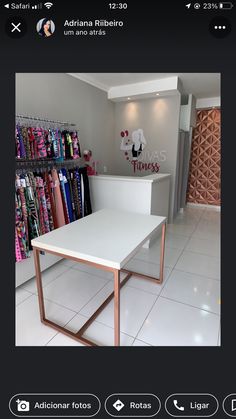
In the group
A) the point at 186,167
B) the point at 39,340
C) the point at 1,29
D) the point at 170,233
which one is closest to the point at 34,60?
the point at 1,29

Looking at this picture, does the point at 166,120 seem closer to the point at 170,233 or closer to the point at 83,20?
the point at 170,233

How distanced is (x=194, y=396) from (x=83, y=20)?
0.81 meters

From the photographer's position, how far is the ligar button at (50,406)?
0.44 meters

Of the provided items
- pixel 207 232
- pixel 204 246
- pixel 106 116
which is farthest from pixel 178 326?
pixel 106 116

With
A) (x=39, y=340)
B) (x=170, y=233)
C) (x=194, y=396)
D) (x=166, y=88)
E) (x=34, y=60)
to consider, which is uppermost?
(x=166, y=88)

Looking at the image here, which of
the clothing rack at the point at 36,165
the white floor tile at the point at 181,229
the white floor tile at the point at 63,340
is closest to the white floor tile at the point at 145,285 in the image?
the white floor tile at the point at 63,340

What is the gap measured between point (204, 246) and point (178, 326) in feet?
5.74

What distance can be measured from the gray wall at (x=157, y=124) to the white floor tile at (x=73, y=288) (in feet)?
8.11

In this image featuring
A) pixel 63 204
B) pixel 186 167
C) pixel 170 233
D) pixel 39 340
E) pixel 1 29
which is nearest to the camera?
pixel 1 29

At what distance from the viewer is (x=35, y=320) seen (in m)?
1.71

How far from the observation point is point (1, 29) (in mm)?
451

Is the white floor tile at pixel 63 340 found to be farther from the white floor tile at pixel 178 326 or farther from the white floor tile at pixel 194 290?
the white floor tile at pixel 194 290

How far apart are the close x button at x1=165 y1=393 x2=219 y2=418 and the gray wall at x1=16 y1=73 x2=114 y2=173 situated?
1.96 meters

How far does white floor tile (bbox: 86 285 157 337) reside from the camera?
5.47ft
